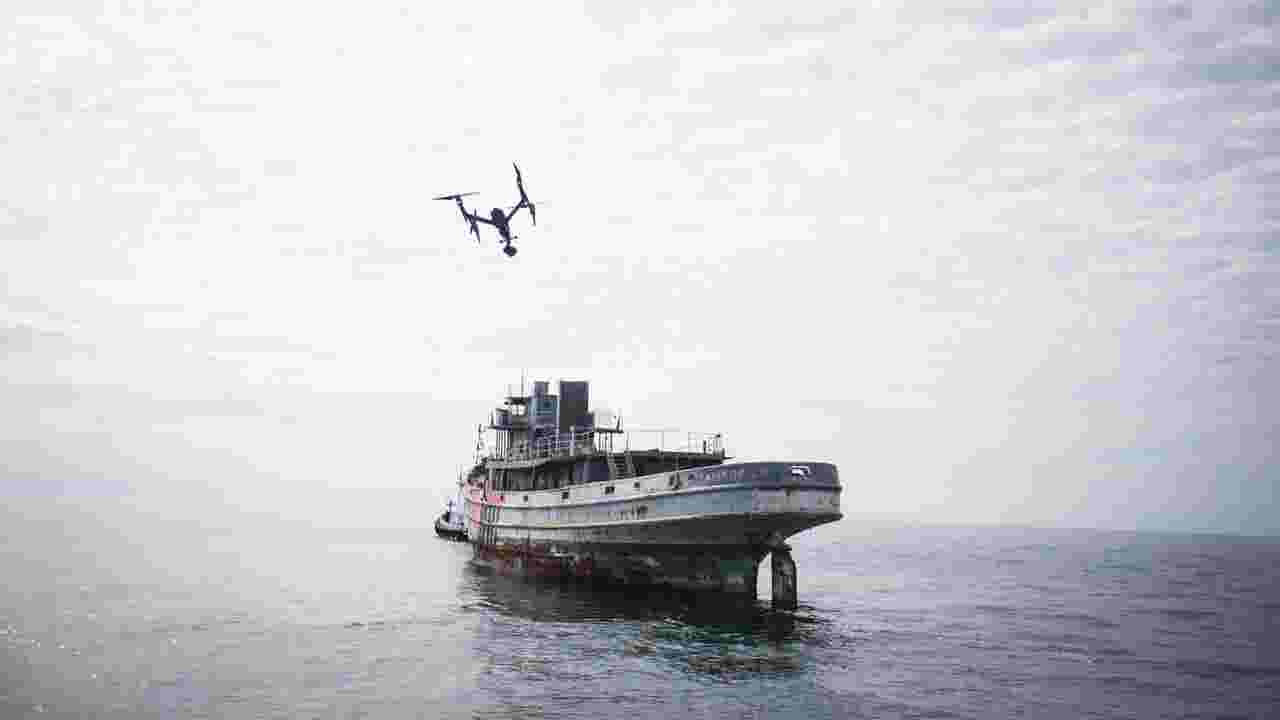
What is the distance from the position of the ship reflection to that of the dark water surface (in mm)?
193

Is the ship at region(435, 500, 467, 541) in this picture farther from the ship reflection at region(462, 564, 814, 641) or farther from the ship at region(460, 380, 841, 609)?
the ship reflection at region(462, 564, 814, 641)

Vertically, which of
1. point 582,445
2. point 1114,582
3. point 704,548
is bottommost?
point 1114,582

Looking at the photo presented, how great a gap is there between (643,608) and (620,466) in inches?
351

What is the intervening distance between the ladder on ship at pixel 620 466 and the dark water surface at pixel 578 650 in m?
6.32

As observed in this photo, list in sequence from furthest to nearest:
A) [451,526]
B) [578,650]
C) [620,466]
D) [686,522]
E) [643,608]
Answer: [451,526] < [620,466] < [643,608] < [686,522] < [578,650]

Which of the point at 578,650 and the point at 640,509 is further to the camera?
the point at 640,509

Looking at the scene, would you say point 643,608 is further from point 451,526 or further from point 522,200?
point 451,526

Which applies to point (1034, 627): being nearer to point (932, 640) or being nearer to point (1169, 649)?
point (1169, 649)

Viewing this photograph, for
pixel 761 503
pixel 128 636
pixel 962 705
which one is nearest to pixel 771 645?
pixel 761 503

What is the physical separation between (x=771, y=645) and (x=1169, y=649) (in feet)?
70.5

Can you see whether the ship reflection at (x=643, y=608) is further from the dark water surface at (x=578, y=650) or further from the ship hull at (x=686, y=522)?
the ship hull at (x=686, y=522)

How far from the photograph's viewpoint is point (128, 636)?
1337 inches

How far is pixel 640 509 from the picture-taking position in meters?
41.3

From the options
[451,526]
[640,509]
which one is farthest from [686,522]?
[451,526]
